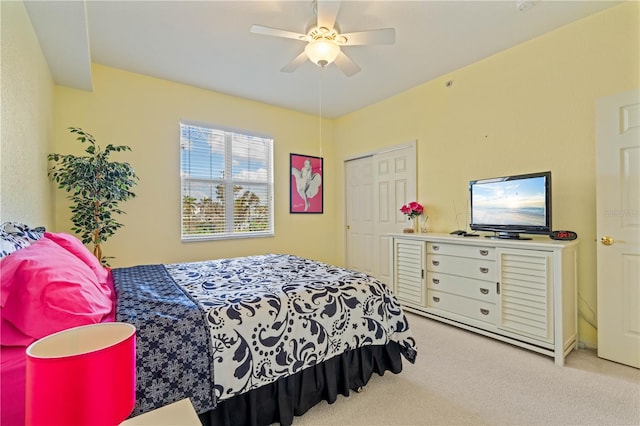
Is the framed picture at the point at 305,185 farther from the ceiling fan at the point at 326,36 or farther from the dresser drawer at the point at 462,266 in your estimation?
the ceiling fan at the point at 326,36

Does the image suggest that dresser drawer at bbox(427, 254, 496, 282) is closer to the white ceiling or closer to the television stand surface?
the television stand surface

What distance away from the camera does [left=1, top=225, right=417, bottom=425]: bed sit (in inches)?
46.4

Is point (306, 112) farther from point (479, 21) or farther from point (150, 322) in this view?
point (150, 322)

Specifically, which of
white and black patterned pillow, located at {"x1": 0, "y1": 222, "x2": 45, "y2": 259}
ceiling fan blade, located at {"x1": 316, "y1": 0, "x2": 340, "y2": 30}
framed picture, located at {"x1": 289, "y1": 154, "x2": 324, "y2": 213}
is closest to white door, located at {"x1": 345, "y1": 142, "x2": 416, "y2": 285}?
framed picture, located at {"x1": 289, "y1": 154, "x2": 324, "y2": 213}

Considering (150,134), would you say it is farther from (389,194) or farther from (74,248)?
(389,194)

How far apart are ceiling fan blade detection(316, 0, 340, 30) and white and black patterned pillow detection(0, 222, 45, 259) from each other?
2.14 m

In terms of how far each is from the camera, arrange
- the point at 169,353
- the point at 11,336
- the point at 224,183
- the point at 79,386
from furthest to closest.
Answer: the point at 224,183 < the point at 169,353 < the point at 11,336 < the point at 79,386

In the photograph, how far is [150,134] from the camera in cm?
344

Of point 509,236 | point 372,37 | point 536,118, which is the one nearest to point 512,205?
point 509,236

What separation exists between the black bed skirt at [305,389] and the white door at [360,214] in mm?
2540

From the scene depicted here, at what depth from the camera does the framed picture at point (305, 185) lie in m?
4.59

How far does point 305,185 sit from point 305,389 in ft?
11.1

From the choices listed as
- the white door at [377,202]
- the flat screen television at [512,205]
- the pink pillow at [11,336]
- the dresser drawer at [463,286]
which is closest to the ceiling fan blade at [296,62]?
the white door at [377,202]

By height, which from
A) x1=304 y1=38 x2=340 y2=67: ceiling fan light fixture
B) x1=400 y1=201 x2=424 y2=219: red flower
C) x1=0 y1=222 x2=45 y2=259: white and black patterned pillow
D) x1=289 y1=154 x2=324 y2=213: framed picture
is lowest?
x1=0 y1=222 x2=45 y2=259: white and black patterned pillow
